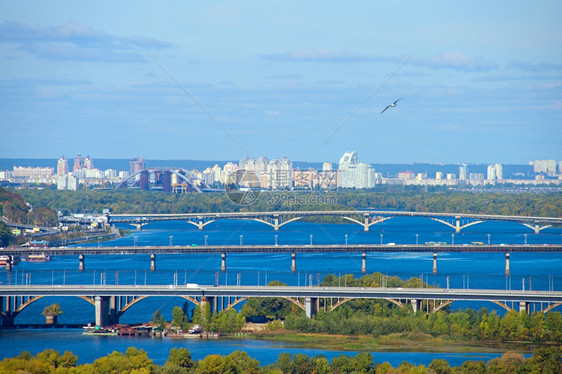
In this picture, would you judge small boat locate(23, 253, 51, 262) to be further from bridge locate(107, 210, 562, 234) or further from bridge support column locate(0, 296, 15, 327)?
bridge locate(107, 210, 562, 234)

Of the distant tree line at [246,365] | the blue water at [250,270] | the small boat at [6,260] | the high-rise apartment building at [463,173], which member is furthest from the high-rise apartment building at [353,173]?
the distant tree line at [246,365]

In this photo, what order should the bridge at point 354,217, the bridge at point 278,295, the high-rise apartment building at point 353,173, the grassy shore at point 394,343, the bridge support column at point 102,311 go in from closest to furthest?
the grassy shore at point 394,343 → the bridge support column at point 102,311 → the bridge at point 278,295 → the bridge at point 354,217 → the high-rise apartment building at point 353,173

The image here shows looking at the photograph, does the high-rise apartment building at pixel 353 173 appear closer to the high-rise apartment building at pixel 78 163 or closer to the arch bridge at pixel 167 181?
the arch bridge at pixel 167 181

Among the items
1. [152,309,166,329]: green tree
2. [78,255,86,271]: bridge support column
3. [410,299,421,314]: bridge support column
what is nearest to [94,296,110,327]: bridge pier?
[152,309,166,329]: green tree

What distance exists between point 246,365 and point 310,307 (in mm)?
7760

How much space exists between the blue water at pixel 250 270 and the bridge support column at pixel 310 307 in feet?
9.84

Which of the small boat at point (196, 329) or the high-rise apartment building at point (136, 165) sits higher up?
Answer: the high-rise apartment building at point (136, 165)

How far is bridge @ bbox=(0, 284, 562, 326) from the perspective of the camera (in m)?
29.8

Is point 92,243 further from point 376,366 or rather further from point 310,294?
point 376,366

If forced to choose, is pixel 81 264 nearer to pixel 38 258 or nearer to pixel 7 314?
pixel 38 258

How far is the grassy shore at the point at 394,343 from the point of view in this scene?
85.5 feet

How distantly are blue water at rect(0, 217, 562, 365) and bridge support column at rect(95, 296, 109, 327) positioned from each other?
2.43 ft

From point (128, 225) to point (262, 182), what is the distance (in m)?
9.91

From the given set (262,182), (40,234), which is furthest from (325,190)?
(40,234)
